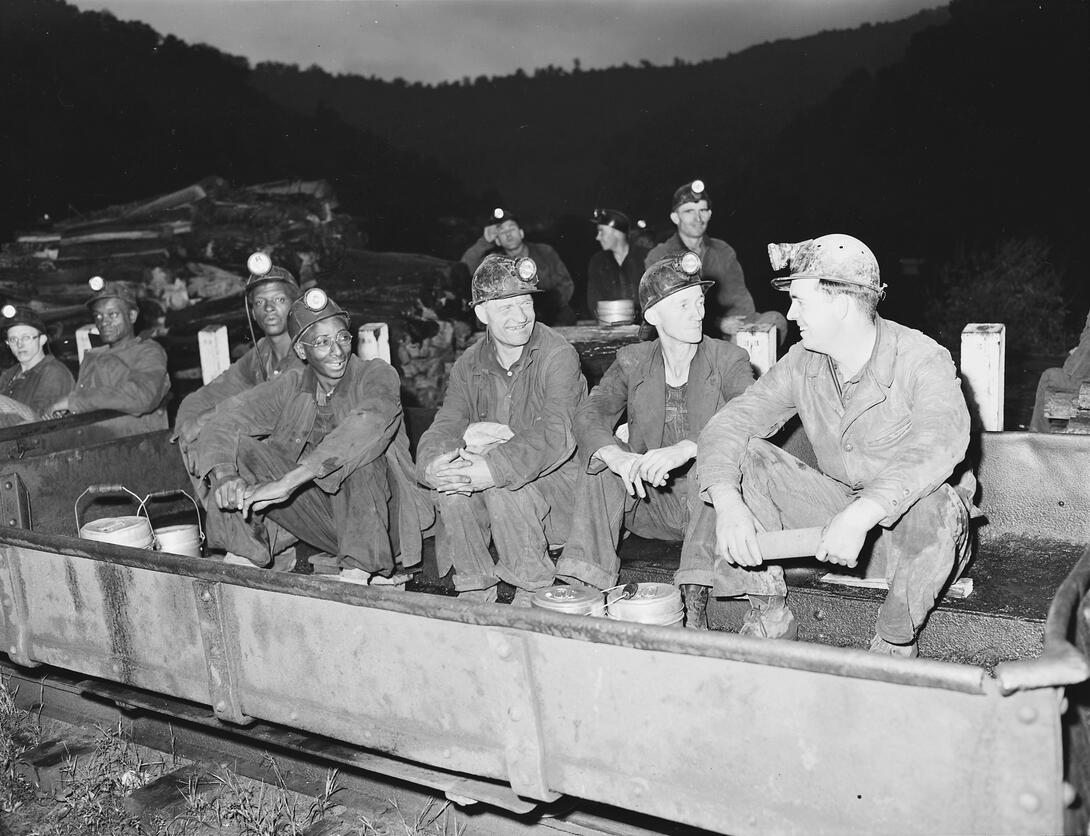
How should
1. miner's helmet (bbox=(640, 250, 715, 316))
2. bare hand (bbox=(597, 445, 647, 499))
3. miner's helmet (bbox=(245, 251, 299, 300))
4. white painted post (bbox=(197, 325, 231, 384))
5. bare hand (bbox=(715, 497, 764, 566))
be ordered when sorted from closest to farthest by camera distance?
bare hand (bbox=(715, 497, 764, 566)), bare hand (bbox=(597, 445, 647, 499)), miner's helmet (bbox=(640, 250, 715, 316)), miner's helmet (bbox=(245, 251, 299, 300)), white painted post (bbox=(197, 325, 231, 384))

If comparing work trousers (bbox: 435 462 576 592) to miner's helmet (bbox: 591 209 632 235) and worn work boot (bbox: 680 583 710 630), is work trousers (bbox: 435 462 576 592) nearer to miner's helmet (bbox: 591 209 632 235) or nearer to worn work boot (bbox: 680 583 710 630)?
worn work boot (bbox: 680 583 710 630)

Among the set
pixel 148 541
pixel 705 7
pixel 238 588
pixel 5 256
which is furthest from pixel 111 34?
pixel 238 588

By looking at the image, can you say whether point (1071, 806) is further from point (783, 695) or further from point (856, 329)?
point (856, 329)

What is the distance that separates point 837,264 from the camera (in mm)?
3059

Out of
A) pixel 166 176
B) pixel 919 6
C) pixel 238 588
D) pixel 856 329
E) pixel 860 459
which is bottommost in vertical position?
pixel 238 588

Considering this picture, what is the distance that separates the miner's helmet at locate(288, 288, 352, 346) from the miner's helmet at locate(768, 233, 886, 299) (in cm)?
225

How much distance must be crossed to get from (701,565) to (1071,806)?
5.11ft

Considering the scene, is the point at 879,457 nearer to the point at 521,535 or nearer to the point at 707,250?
the point at 521,535

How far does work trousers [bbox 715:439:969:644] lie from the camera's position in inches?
116

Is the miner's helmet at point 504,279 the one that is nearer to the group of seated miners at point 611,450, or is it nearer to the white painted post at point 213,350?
the group of seated miners at point 611,450

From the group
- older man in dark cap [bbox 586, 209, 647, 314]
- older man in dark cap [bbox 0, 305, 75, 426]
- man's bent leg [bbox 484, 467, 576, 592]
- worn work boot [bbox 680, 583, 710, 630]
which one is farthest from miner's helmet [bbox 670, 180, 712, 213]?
older man in dark cap [bbox 0, 305, 75, 426]

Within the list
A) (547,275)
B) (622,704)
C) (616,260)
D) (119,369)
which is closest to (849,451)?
(622,704)

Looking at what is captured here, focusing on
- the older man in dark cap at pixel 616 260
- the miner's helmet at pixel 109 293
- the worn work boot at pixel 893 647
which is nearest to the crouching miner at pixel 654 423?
the worn work boot at pixel 893 647

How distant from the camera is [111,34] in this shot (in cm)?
1766
